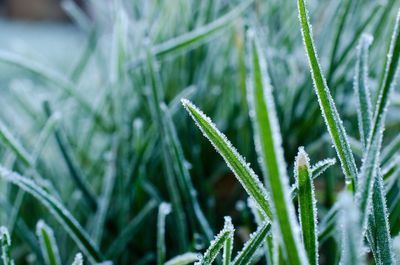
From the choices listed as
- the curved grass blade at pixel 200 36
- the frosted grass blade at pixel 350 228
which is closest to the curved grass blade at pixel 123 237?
the curved grass blade at pixel 200 36

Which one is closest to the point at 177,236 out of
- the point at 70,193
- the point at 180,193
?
the point at 180,193

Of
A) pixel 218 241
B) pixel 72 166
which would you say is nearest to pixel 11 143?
pixel 72 166

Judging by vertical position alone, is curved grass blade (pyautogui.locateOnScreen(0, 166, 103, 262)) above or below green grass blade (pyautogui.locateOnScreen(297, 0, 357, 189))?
above

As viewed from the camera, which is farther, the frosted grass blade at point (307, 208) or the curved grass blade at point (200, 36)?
the curved grass blade at point (200, 36)

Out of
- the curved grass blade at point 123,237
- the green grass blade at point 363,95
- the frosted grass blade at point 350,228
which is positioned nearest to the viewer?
the frosted grass blade at point 350,228

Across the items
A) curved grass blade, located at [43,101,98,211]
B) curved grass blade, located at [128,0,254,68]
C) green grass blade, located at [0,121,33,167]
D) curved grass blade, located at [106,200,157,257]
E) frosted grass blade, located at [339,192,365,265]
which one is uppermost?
curved grass blade, located at [128,0,254,68]

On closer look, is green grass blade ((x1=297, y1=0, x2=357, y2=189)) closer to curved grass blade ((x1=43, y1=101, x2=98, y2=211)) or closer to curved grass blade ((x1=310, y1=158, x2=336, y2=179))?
curved grass blade ((x1=310, y1=158, x2=336, y2=179))

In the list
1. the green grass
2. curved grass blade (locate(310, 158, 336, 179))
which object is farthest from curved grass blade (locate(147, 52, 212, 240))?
curved grass blade (locate(310, 158, 336, 179))

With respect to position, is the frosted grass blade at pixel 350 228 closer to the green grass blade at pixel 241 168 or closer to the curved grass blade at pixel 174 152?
the green grass blade at pixel 241 168
